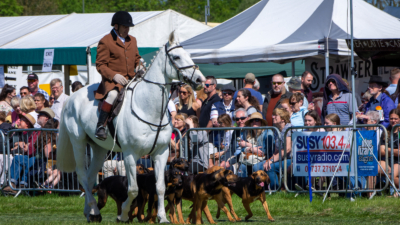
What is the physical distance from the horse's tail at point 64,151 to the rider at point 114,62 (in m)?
1.19

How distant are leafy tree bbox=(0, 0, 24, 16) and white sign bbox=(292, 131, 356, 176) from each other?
146 ft

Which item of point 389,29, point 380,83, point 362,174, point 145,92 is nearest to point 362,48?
point 380,83

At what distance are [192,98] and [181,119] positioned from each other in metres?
1.79

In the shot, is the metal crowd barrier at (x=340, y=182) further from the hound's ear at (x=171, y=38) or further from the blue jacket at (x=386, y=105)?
the hound's ear at (x=171, y=38)

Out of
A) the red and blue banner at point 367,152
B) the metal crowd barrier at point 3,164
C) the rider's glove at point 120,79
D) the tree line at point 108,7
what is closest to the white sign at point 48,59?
the metal crowd barrier at point 3,164

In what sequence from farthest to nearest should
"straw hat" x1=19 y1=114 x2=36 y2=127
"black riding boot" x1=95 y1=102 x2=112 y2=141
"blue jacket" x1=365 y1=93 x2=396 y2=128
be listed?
1. "straw hat" x1=19 y1=114 x2=36 y2=127
2. "blue jacket" x1=365 y1=93 x2=396 y2=128
3. "black riding boot" x1=95 y1=102 x2=112 y2=141

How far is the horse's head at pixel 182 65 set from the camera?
7379 millimetres

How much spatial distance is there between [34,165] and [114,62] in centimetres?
474

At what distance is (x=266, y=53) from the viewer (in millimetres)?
13070

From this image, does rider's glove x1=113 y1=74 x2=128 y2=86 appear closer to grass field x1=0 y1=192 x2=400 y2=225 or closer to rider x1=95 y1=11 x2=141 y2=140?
rider x1=95 y1=11 x2=141 y2=140

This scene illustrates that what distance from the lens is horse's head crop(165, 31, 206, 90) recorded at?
7.38m

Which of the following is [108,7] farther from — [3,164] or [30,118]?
[3,164]

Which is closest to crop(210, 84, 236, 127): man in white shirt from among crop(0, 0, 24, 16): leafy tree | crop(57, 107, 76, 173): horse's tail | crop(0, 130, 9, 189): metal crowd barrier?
crop(57, 107, 76, 173): horse's tail

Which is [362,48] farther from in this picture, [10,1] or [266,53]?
[10,1]
